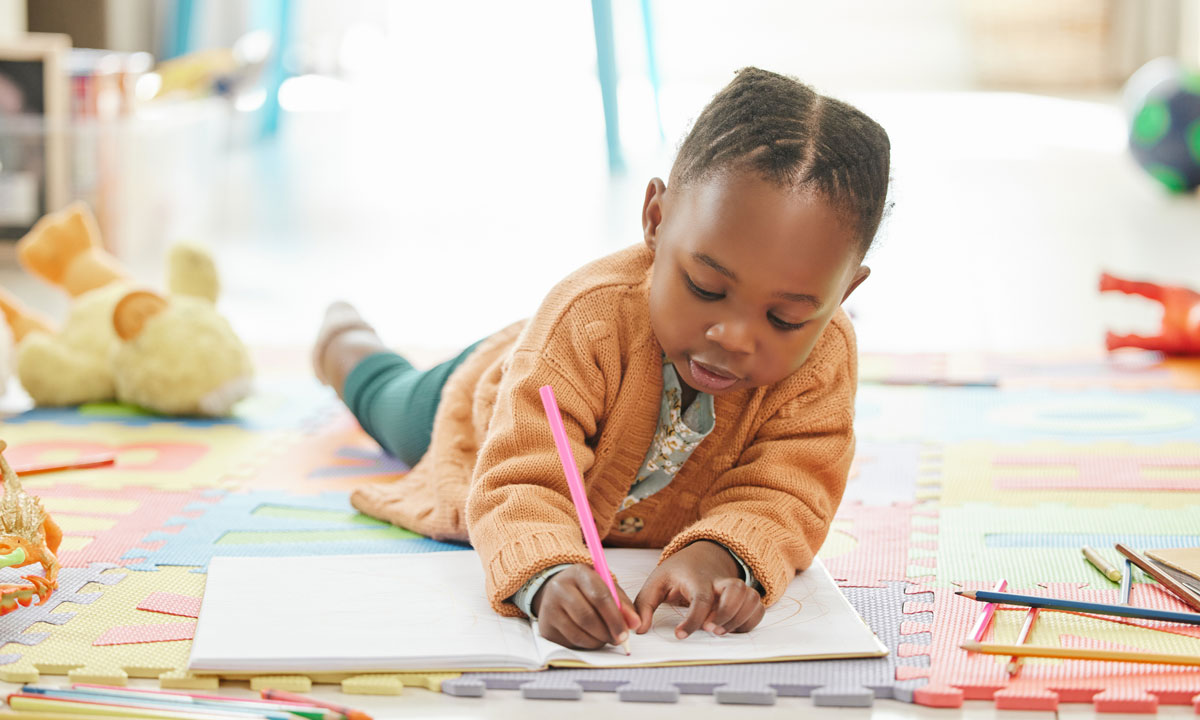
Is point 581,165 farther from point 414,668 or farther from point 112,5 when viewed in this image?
point 414,668

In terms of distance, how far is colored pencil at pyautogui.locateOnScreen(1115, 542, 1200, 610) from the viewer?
793mm

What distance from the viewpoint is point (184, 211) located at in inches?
91.7

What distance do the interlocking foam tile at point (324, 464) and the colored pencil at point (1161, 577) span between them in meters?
0.61

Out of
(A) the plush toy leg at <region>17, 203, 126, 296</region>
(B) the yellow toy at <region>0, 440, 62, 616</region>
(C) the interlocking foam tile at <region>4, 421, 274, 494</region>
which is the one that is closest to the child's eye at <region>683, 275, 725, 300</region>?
(B) the yellow toy at <region>0, 440, 62, 616</region>

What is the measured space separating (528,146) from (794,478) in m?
2.68

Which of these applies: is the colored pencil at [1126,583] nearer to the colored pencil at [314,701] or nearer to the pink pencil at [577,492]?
the pink pencil at [577,492]

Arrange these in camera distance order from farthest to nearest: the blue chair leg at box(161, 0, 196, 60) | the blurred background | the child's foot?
the blue chair leg at box(161, 0, 196, 60)
the blurred background
the child's foot

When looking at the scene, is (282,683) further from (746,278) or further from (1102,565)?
(1102,565)

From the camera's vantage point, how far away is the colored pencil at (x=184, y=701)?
0.61 metres

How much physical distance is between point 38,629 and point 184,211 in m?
1.68

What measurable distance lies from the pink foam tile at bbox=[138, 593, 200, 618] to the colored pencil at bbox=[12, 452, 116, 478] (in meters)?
0.35

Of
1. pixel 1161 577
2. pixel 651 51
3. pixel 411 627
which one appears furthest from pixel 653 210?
pixel 651 51

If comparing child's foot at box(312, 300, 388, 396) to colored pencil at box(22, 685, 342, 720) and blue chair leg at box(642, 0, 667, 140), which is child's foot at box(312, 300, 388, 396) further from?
blue chair leg at box(642, 0, 667, 140)

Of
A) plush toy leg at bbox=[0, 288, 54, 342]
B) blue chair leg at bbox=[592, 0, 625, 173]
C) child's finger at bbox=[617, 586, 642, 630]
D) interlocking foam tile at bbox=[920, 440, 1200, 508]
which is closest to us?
child's finger at bbox=[617, 586, 642, 630]
